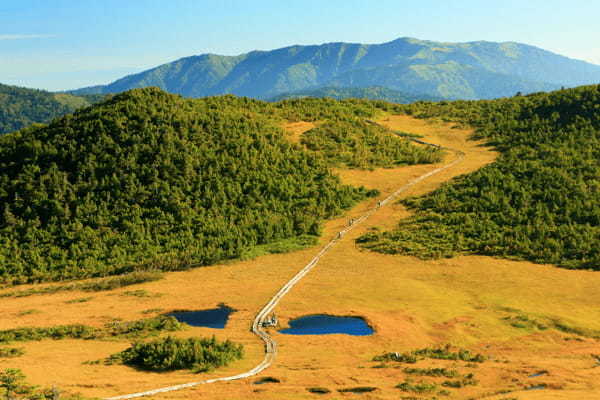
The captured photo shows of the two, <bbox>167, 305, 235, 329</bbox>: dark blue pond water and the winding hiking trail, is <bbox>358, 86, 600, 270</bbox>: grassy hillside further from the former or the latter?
<bbox>167, 305, 235, 329</bbox>: dark blue pond water

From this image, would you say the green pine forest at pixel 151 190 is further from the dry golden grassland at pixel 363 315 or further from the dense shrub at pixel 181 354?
the dense shrub at pixel 181 354

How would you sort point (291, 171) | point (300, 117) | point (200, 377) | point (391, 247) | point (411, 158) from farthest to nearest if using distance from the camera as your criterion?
point (300, 117) < point (411, 158) < point (291, 171) < point (391, 247) < point (200, 377)

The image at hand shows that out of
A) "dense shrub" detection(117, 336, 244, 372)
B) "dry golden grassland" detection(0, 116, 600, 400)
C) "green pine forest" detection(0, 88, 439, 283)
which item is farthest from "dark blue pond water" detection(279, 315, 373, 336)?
"green pine forest" detection(0, 88, 439, 283)

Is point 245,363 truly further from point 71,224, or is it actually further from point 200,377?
point 71,224

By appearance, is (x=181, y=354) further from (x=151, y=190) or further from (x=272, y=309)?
(x=151, y=190)

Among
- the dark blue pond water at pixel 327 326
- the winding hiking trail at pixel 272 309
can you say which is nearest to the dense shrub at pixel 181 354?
the winding hiking trail at pixel 272 309

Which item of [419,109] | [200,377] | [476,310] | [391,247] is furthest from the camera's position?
[419,109]

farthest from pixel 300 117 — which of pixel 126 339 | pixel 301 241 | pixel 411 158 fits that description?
pixel 126 339

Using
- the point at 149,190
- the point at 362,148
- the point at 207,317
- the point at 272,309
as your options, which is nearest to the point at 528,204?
the point at 362,148
